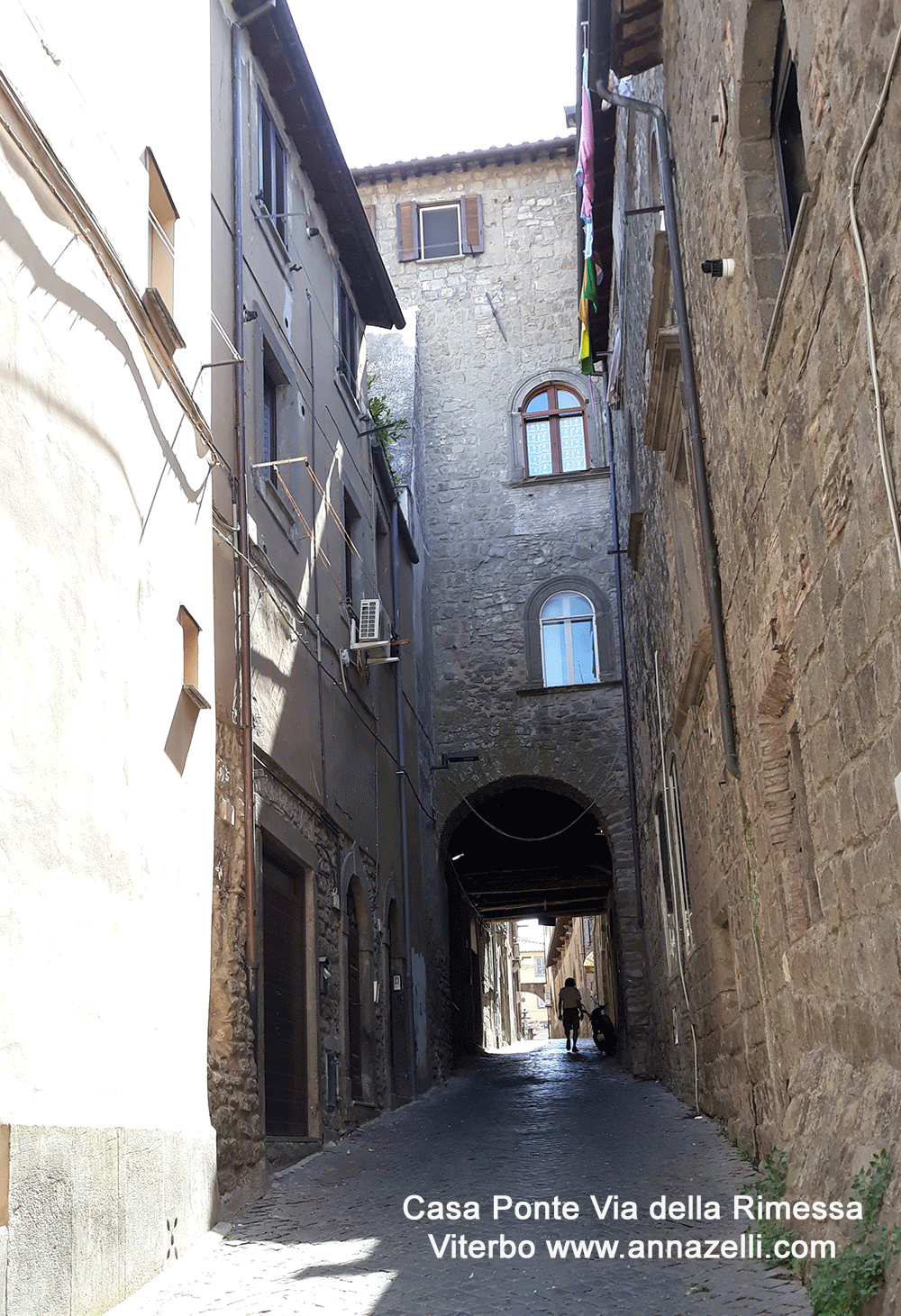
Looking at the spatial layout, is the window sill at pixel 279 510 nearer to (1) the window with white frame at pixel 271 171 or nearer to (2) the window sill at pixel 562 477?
(1) the window with white frame at pixel 271 171

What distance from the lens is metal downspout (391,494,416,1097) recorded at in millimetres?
13305

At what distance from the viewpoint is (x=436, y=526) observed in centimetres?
1902

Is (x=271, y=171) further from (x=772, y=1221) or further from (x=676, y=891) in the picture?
(x=772, y=1221)

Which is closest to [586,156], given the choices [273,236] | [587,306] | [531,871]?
[587,306]

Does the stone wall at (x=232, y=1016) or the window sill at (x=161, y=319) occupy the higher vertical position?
the window sill at (x=161, y=319)

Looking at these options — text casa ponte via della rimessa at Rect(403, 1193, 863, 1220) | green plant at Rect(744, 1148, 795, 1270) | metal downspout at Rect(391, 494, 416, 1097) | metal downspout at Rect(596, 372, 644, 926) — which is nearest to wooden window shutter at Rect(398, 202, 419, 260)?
metal downspout at Rect(596, 372, 644, 926)

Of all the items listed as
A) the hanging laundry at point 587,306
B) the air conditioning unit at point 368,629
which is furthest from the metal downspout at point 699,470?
the air conditioning unit at point 368,629

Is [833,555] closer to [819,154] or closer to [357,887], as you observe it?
[819,154]

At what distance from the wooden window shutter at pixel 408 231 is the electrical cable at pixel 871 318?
17926 mm

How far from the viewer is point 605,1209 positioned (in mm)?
5605

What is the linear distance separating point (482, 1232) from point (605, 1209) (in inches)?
24.9

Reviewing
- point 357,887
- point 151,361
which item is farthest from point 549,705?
point 151,361

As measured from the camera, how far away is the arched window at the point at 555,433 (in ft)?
63.0

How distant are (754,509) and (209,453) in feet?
11.9
